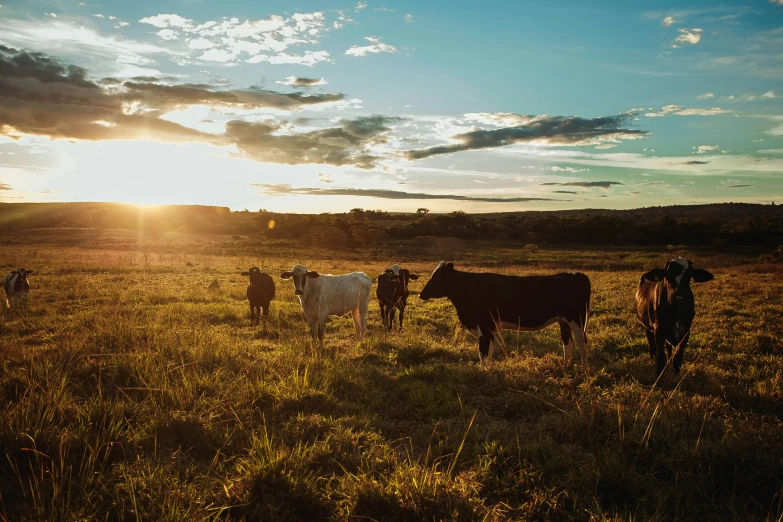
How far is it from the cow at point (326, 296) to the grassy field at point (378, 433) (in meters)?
1.24

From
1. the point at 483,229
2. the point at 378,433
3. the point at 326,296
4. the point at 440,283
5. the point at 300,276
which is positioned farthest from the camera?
the point at 483,229

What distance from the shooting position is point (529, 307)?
8250 mm

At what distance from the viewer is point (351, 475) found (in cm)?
399

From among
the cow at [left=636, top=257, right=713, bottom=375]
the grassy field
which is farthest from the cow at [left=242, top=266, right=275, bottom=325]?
the cow at [left=636, top=257, right=713, bottom=375]

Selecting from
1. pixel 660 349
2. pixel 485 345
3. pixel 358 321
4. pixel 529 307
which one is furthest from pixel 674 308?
pixel 358 321

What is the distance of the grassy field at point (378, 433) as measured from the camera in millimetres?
3781

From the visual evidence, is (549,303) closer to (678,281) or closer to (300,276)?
(678,281)

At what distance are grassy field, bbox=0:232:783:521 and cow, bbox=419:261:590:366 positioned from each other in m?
0.58

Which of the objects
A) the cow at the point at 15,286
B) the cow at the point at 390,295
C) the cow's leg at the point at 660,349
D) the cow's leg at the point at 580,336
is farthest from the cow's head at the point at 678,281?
the cow at the point at 15,286

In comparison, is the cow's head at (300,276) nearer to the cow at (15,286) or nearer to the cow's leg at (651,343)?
the cow's leg at (651,343)

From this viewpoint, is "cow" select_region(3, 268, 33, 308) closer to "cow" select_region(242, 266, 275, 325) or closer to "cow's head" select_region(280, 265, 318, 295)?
"cow" select_region(242, 266, 275, 325)

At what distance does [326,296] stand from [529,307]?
442cm

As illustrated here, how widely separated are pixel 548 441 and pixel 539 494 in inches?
33.9

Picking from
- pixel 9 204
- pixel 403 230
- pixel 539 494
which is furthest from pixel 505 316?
pixel 9 204
